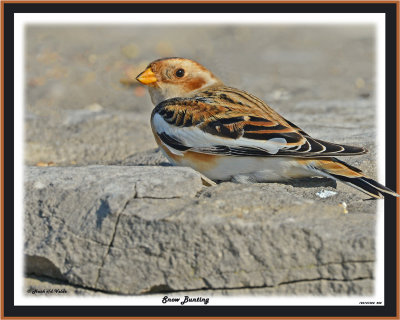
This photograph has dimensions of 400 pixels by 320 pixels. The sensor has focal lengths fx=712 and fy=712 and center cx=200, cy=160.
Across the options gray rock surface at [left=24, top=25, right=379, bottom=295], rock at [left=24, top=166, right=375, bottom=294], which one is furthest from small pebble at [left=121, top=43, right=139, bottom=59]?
rock at [left=24, top=166, right=375, bottom=294]

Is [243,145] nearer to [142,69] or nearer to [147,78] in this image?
[147,78]

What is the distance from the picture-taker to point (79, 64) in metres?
9.47

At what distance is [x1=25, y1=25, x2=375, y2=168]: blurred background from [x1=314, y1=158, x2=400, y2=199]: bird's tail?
64 centimetres

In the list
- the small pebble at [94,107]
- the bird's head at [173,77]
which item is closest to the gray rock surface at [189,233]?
the bird's head at [173,77]

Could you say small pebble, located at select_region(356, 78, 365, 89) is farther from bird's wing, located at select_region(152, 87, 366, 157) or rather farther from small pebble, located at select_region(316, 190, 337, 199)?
small pebble, located at select_region(316, 190, 337, 199)

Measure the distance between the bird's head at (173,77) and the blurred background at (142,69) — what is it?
0.93m

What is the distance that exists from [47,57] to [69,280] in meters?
6.44

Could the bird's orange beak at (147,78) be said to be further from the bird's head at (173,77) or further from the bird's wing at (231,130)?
the bird's wing at (231,130)

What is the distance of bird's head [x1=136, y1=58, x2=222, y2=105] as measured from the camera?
512 cm

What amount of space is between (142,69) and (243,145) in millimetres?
4213

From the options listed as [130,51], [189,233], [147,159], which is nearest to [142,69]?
[130,51]

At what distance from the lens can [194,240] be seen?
3.50 metres

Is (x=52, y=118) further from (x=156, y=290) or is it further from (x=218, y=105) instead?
(x=156, y=290)

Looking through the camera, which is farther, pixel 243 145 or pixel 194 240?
pixel 243 145
